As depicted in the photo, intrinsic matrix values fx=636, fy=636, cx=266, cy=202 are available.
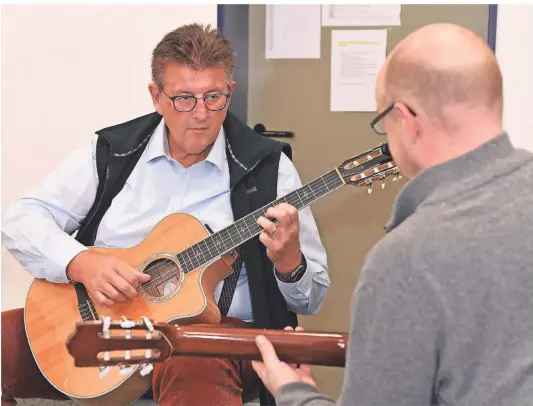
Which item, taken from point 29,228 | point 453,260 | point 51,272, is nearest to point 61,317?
point 51,272

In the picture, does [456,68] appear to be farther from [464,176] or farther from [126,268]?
[126,268]

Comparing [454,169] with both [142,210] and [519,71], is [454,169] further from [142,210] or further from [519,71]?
[519,71]

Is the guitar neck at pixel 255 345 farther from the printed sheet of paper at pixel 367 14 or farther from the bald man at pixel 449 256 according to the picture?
the printed sheet of paper at pixel 367 14

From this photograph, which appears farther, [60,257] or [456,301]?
[60,257]

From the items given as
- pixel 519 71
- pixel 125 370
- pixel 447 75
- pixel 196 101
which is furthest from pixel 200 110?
pixel 519 71

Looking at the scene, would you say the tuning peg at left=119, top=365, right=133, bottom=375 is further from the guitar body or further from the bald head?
the bald head

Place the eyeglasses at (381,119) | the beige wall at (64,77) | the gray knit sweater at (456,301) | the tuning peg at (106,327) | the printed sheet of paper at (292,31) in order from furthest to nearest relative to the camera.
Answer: the printed sheet of paper at (292,31) < the beige wall at (64,77) < the tuning peg at (106,327) < the eyeglasses at (381,119) < the gray knit sweater at (456,301)

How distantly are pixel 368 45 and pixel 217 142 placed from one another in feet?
2.91

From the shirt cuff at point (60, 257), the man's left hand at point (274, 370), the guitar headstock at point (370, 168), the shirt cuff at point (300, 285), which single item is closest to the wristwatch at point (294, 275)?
the shirt cuff at point (300, 285)

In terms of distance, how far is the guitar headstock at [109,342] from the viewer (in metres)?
1.03

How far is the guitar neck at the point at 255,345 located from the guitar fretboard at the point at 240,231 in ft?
1.06

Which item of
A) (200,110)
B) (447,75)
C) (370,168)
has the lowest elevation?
(370,168)

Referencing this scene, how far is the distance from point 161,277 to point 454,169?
0.85 meters

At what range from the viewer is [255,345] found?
1133 millimetres
